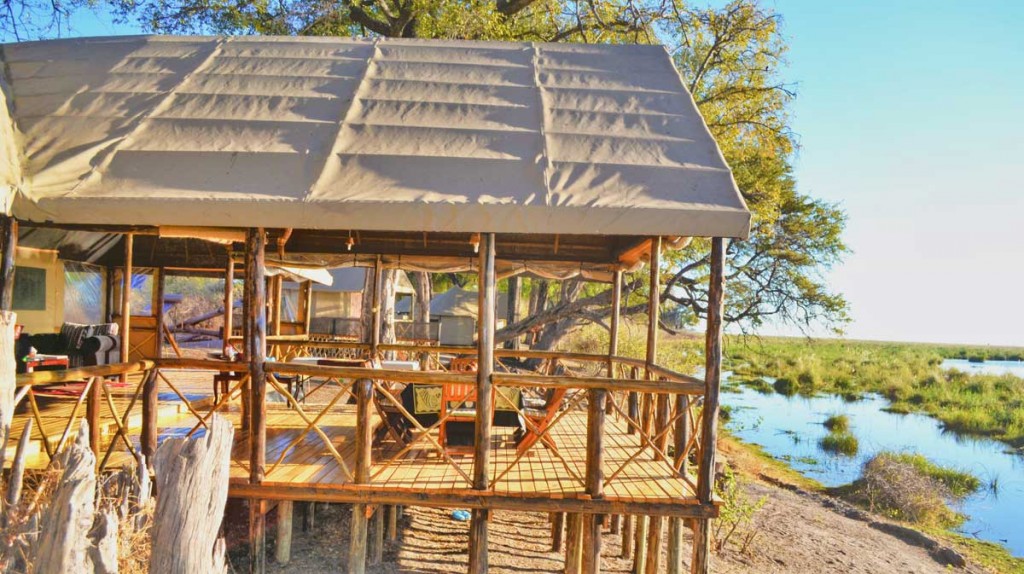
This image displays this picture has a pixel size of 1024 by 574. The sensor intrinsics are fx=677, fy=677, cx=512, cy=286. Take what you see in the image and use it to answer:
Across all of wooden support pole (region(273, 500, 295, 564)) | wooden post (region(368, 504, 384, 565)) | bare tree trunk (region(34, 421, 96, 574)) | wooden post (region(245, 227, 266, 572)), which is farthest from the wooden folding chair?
bare tree trunk (region(34, 421, 96, 574))

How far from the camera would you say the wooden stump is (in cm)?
315

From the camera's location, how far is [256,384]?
536 cm

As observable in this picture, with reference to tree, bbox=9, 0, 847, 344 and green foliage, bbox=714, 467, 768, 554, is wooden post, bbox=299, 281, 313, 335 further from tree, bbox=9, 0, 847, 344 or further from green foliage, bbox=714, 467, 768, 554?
green foliage, bbox=714, 467, 768, 554

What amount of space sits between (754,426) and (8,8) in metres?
20.7

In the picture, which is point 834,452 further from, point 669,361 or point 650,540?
point 650,540

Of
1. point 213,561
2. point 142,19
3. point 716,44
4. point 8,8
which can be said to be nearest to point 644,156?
point 213,561

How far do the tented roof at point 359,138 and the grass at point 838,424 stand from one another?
669 inches

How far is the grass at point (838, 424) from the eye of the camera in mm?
20681

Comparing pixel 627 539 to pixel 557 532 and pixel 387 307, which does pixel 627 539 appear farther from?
pixel 387 307

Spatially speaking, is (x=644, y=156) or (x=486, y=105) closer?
(x=644, y=156)

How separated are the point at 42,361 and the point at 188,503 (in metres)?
6.22

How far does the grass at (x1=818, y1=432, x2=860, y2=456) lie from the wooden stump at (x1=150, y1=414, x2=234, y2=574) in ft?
60.0

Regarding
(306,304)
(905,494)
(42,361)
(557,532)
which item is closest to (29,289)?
(42,361)

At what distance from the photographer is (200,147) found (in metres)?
5.73
